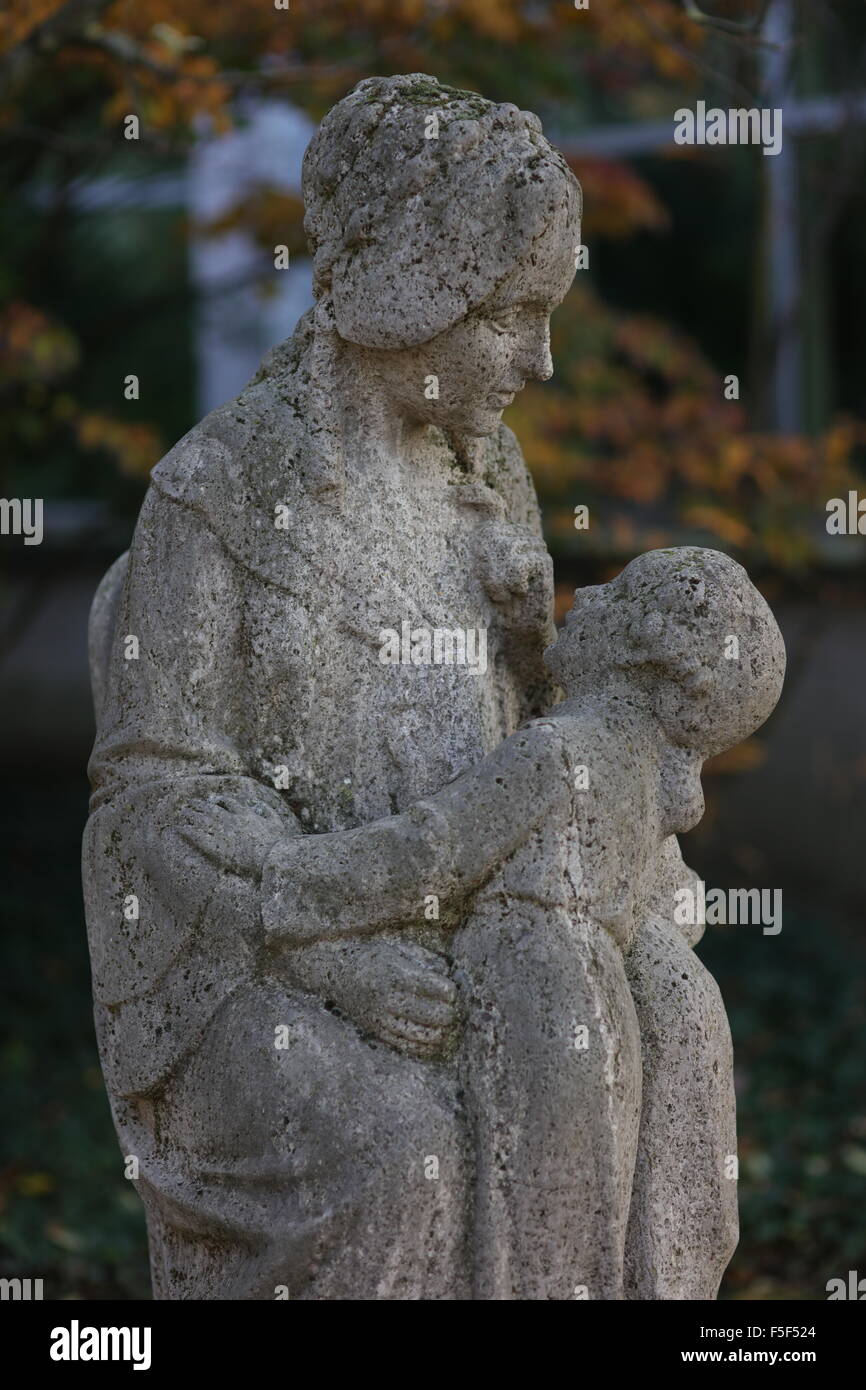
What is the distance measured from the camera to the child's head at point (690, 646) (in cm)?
277

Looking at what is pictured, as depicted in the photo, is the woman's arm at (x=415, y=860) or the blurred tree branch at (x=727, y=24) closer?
the woman's arm at (x=415, y=860)

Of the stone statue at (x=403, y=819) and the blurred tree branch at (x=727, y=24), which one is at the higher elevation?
the blurred tree branch at (x=727, y=24)

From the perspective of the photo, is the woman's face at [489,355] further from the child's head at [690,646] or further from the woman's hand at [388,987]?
the woman's hand at [388,987]

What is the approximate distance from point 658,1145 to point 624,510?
7683 mm

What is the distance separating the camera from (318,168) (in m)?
2.84

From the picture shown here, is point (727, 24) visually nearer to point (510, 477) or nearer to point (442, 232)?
point (510, 477)

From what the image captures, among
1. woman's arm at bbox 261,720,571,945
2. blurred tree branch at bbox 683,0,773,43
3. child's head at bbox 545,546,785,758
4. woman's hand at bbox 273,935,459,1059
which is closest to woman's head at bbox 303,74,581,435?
child's head at bbox 545,546,785,758

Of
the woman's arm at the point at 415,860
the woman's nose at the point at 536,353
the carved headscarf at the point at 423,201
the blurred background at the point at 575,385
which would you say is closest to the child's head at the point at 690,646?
the woman's arm at the point at 415,860

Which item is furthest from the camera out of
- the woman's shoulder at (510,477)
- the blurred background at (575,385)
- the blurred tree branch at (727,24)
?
the blurred background at (575,385)

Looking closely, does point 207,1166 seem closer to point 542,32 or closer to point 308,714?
point 308,714

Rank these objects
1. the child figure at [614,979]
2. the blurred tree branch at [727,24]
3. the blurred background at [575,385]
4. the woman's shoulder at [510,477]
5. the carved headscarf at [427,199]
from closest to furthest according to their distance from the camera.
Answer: the child figure at [614,979] → the carved headscarf at [427,199] → the woman's shoulder at [510,477] → the blurred tree branch at [727,24] → the blurred background at [575,385]

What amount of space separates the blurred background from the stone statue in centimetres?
196

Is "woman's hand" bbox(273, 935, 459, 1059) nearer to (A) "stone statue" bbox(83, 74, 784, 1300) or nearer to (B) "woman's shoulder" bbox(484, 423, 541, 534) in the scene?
(A) "stone statue" bbox(83, 74, 784, 1300)

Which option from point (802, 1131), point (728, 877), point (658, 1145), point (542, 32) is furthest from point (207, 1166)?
point (728, 877)
